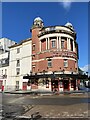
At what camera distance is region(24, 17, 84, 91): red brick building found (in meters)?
42.5

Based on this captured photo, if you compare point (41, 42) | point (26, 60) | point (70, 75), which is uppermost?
point (41, 42)

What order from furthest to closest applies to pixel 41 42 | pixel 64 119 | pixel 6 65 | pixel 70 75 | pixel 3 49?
pixel 3 49 → pixel 6 65 → pixel 41 42 → pixel 70 75 → pixel 64 119

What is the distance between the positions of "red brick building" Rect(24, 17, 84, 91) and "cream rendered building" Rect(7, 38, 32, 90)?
2.46 m

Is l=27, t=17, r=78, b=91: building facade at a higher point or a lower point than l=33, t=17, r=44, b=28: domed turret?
lower

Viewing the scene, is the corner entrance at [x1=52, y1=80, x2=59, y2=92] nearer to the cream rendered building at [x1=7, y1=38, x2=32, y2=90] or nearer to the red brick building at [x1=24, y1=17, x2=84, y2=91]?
the red brick building at [x1=24, y1=17, x2=84, y2=91]

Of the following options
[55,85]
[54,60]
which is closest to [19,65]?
[54,60]

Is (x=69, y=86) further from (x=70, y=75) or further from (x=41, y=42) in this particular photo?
(x=41, y=42)

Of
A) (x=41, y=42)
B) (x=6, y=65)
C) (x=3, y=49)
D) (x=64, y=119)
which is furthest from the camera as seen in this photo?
(x=3, y=49)

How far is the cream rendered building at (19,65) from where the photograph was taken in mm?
48875

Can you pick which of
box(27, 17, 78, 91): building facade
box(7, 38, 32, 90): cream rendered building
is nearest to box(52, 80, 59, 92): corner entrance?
box(27, 17, 78, 91): building facade

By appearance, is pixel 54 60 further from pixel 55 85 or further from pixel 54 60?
pixel 55 85

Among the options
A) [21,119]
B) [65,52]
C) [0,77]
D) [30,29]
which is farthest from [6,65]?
[21,119]

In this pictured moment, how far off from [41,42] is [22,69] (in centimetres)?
902

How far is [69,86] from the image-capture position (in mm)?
42688
